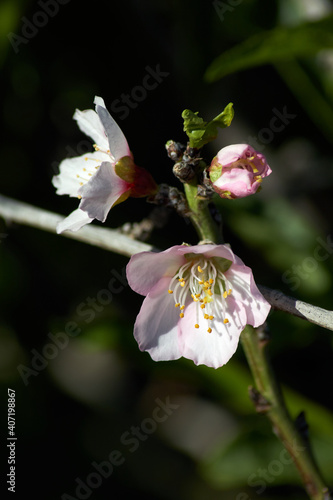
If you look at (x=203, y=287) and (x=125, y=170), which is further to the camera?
(x=203, y=287)

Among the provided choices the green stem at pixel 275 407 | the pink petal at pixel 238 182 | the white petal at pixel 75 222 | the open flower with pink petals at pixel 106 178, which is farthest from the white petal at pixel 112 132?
the green stem at pixel 275 407

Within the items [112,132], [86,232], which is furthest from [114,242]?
[112,132]

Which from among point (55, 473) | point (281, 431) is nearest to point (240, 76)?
point (281, 431)

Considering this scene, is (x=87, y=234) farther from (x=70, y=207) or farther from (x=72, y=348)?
(x=72, y=348)

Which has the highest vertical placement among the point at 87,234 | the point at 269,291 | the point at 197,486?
the point at 87,234

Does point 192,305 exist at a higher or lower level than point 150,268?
lower

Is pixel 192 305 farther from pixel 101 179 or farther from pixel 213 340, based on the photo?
pixel 101 179

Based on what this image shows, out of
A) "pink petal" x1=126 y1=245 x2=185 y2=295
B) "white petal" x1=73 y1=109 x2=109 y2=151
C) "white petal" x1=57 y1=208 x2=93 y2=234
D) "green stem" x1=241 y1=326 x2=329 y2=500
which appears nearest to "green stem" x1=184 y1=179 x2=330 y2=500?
"green stem" x1=241 y1=326 x2=329 y2=500

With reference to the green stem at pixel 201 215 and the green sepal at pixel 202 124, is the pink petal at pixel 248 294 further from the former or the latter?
the green sepal at pixel 202 124
